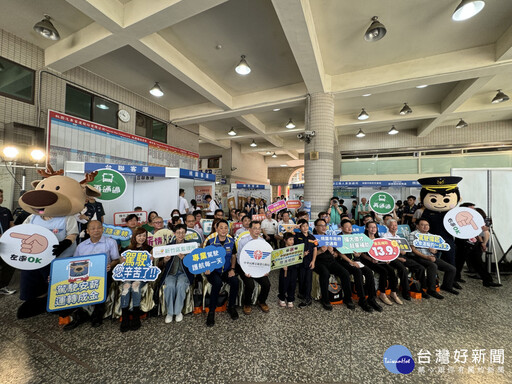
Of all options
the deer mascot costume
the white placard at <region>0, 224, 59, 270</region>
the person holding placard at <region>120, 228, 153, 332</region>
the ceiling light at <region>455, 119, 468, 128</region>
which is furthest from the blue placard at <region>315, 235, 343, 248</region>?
the ceiling light at <region>455, 119, 468, 128</region>

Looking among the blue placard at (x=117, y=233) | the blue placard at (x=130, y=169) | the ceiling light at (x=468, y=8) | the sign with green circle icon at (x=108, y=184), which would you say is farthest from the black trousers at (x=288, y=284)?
the ceiling light at (x=468, y=8)

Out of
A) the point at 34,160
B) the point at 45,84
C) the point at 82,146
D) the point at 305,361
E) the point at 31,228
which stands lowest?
the point at 305,361

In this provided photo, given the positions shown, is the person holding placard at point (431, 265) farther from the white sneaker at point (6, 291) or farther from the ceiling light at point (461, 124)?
the ceiling light at point (461, 124)

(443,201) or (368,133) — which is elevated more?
(368,133)

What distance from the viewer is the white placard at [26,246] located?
233 cm

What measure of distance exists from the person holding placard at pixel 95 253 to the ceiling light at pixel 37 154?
13.0ft

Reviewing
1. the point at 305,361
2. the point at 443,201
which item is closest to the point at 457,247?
the point at 443,201

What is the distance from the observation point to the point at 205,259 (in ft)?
8.83

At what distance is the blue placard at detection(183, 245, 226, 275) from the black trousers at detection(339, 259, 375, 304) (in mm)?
1947

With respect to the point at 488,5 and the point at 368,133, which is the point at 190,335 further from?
the point at 368,133

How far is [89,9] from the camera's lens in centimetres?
352

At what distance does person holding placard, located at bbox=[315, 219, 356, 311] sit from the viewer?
3061 millimetres

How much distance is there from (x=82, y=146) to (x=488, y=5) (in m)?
9.44

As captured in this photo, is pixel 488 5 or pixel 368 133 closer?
pixel 488 5
